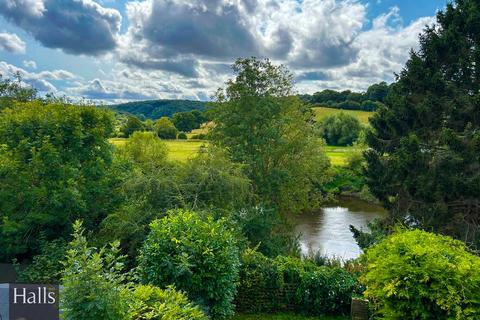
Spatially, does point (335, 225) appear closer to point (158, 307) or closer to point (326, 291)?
point (326, 291)

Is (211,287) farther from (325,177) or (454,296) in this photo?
(325,177)

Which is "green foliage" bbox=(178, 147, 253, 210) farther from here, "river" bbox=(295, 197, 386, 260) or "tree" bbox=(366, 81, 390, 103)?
"tree" bbox=(366, 81, 390, 103)

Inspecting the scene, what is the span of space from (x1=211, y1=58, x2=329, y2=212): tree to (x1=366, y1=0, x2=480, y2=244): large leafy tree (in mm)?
3937

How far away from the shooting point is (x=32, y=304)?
7.12 m

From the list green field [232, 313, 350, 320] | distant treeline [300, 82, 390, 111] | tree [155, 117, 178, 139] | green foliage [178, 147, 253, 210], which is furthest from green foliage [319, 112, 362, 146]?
green field [232, 313, 350, 320]

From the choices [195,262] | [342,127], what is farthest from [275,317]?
[342,127]

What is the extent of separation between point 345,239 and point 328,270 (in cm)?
1541

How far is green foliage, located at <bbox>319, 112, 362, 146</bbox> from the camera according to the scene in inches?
2299

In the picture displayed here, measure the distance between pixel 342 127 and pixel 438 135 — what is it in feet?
139

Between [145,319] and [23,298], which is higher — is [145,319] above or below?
above

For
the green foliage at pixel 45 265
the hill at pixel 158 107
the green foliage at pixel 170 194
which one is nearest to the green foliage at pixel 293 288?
the green foliage at pixel 170 194

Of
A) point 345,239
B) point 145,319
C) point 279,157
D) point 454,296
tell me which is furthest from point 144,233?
point 345,239

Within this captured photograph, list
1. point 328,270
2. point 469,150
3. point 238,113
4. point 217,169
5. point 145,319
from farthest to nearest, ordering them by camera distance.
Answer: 1. point 238,113
2. point 217,169
3. point 469,150
4. point 328,270
5. point 145,319

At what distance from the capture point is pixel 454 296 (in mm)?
6023
